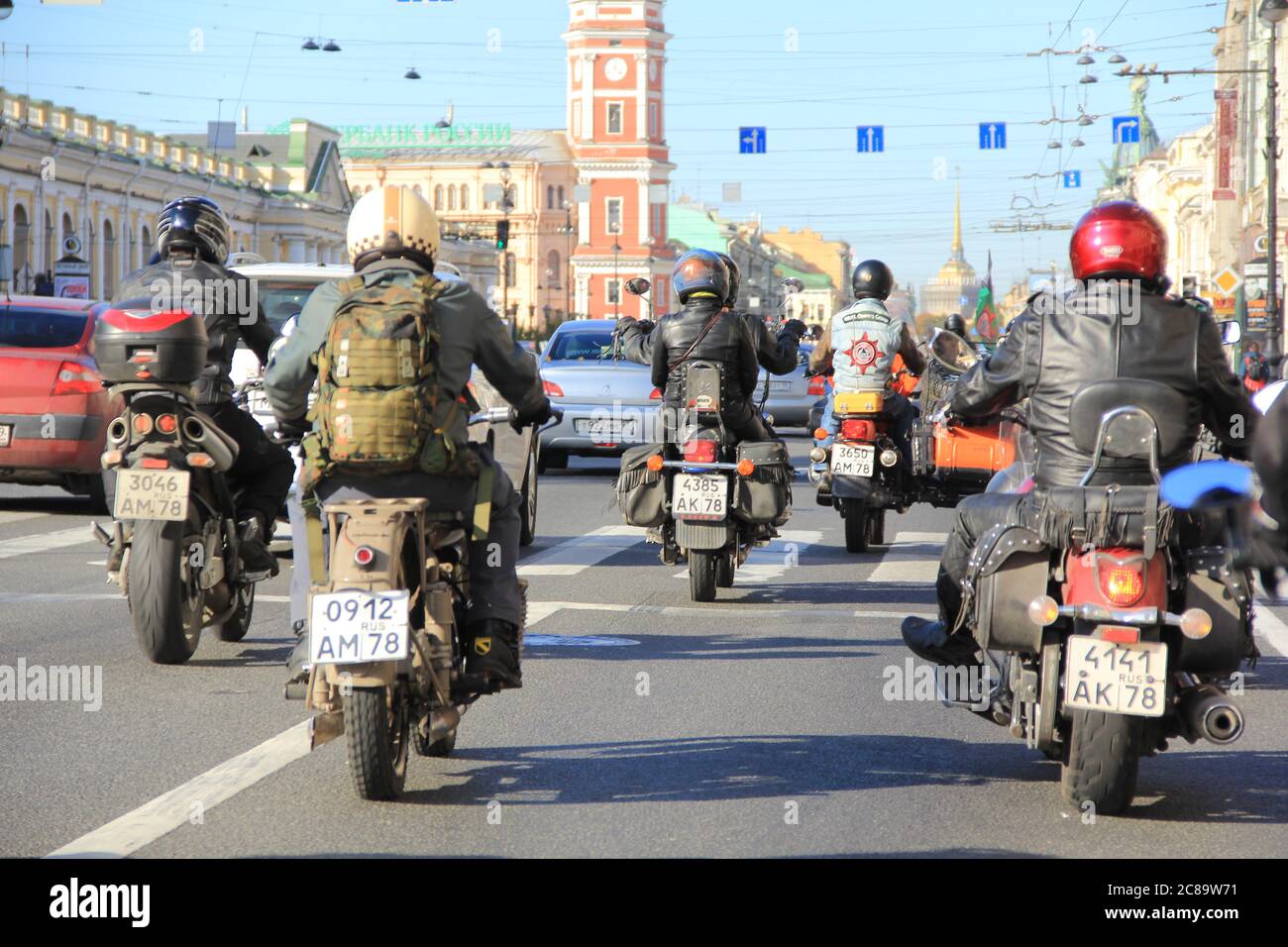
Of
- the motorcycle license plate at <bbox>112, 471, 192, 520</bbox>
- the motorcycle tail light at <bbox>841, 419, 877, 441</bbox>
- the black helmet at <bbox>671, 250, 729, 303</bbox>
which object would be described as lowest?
the motorcycle license plate at <bbox>112, 471, 192, 520</bbox>

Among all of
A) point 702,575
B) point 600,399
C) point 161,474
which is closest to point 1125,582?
point 161,474

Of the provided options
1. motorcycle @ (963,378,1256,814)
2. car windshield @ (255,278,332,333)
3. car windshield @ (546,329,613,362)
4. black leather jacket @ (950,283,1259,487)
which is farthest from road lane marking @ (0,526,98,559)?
car windshield @ (546,329,613,362)

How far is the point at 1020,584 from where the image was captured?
575 centimetres

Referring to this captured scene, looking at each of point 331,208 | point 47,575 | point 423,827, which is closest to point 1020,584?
point 423,827

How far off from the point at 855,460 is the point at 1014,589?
24.4 ft

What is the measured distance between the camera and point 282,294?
14.1 meters

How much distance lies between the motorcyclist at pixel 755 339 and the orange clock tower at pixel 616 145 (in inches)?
5192

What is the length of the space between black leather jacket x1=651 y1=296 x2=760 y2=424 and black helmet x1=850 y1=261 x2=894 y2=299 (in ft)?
8.70

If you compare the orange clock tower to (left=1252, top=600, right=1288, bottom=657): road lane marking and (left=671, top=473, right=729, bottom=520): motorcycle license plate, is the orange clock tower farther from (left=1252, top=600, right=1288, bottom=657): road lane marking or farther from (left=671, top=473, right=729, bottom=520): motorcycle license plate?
(left=671, top=473, right=729, bottom=520): motorcycle license plate

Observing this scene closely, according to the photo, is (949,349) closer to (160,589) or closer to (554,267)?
(160,589)

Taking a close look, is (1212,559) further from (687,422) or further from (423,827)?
(687,422)

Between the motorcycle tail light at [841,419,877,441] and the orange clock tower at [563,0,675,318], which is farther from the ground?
the orange clock tower at [563,0,675,318]

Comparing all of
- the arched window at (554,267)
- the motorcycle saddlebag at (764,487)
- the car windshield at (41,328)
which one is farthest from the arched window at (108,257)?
the arched window at (554,267)

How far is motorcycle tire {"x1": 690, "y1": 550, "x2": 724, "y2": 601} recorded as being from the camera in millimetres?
10969
